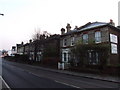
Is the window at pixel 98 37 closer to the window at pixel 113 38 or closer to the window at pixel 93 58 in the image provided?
the window at pixel 113 38

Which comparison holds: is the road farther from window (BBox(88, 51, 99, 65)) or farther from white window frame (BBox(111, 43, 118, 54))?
white window frame (BBox(111, 43, 118, 54))

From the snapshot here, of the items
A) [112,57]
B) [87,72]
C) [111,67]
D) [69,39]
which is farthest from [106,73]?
[69,39]

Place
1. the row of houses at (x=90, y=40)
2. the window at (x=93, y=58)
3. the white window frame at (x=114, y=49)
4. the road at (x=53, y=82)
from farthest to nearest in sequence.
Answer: the white window frame at (x=114, y=49) → the row of houses at (x=90, y=40) → the window at (x=93, y=58) → the road at (x=53, y=82)

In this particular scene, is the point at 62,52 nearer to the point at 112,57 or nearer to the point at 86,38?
the point at 86,38

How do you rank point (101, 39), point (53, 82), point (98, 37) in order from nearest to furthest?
point (53, 82), point (101, 39), point (98, 37)

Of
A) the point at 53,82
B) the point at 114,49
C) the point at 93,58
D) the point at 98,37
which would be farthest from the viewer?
the point at 98,37

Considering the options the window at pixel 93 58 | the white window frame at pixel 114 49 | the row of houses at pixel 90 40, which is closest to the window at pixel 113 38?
the row of houses at pixel 90 40

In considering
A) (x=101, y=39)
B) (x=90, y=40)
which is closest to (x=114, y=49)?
(x=101, y=39)

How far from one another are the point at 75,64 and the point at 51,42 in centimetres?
1709

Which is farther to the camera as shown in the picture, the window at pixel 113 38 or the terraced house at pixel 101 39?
the window at pixel 113 38

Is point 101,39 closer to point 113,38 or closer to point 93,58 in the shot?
point 113,38

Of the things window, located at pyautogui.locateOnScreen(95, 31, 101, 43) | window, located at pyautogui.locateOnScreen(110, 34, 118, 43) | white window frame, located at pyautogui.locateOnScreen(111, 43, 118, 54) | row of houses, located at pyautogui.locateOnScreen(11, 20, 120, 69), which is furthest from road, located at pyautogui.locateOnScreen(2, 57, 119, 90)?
window, located at pyautogui.locateOnScreen(110, 34, 118, 43)

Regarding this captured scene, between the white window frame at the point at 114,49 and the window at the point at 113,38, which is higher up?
the window at the point at 113,38

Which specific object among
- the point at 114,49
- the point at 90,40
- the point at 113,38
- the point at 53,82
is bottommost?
the point at 53,82
